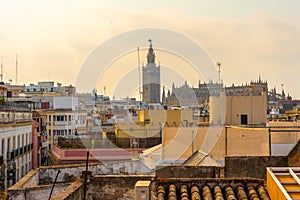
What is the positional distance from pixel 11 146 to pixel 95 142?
7518mm

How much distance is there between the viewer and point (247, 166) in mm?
9766

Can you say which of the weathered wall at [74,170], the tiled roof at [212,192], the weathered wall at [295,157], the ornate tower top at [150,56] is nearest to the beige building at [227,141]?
the weathered wall at [74,170]

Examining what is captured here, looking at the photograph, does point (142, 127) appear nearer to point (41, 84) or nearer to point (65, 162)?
point (65, 162)

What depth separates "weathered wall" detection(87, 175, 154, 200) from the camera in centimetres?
783

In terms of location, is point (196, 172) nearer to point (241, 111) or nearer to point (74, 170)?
point (74, 170)

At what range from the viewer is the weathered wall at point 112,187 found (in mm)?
7828

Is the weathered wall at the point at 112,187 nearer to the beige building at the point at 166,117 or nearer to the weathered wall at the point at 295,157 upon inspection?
the weathered wall at the point at 295,157

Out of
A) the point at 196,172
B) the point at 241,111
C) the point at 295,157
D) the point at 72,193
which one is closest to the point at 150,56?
the point at 241,111

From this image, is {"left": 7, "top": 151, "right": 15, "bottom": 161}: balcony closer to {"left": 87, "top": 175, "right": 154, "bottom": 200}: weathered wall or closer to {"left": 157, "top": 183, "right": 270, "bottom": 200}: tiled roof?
{"left": 87, "top": 175, "right": 154, "bottom": 200}: weathered wall

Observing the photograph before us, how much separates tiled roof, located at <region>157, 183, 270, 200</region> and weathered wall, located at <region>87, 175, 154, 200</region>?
1503mm

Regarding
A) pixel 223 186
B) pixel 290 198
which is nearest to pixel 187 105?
pixel 223 186

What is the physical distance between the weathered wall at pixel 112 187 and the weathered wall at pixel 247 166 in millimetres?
2753

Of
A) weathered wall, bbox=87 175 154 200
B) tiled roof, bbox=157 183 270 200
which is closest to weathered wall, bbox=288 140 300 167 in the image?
tiled roof, bbox=157 183 270 200

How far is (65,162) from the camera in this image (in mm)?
21953
